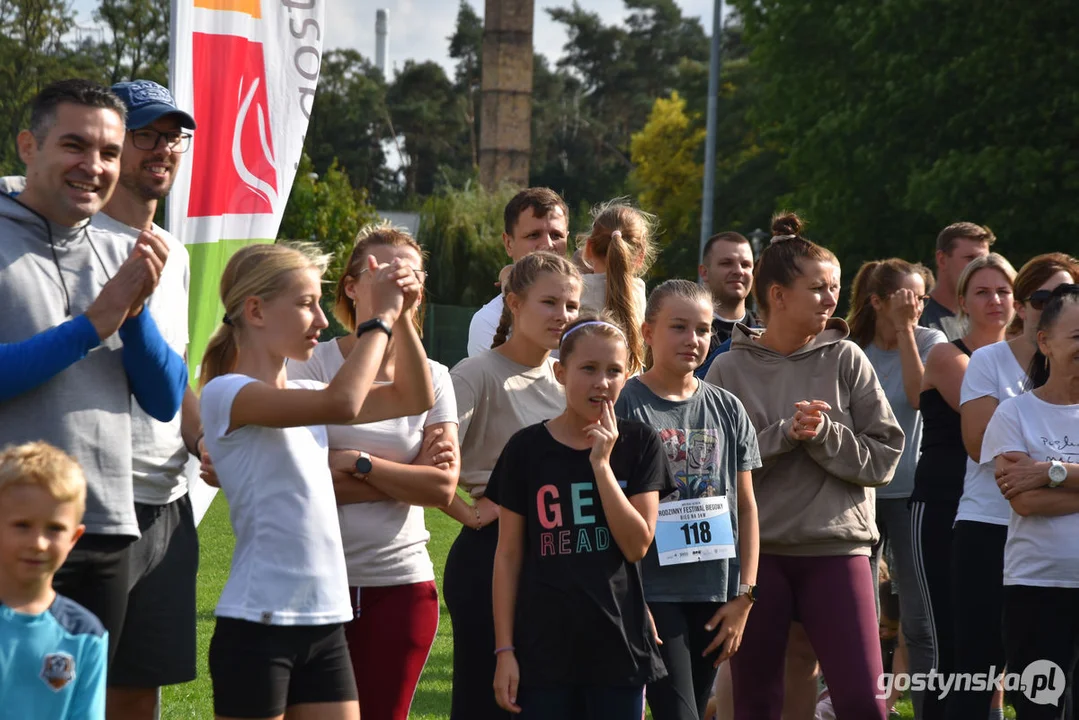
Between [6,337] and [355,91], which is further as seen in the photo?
[355,91]

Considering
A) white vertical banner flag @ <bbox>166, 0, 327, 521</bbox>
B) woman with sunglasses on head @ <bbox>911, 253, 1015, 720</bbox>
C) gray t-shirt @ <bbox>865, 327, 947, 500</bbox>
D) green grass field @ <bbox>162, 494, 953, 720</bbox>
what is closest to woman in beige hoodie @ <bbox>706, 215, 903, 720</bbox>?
woman with sunglasses on head @ <bbox>911, 253, 1015, 720</bbox>

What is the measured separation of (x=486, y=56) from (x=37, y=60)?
23.7 meters

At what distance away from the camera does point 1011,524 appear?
492 cm

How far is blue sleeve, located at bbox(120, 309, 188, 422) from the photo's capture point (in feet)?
11.4

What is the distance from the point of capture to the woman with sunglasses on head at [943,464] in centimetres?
572

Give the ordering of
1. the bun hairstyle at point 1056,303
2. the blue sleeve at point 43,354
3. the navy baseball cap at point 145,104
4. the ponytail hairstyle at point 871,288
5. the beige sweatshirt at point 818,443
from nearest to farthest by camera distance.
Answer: the blue sleeve at point 43,354
the navy baseball cap at point 145,104
the bun hairstyle at point 1056,303
the beige sweatshirt at point 818,443
the ponytail hairstyle at point 871,288

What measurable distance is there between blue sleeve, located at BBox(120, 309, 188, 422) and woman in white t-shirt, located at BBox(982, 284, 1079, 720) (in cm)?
277

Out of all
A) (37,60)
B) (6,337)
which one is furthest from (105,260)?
(37,60)

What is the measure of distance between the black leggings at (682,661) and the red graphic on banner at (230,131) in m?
2.74

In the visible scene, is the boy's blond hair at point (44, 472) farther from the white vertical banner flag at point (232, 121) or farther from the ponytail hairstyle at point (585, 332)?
the white vertical banner flag at point (232, 121)

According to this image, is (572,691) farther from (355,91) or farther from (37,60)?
(355,91)

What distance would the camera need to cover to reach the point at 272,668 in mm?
3398

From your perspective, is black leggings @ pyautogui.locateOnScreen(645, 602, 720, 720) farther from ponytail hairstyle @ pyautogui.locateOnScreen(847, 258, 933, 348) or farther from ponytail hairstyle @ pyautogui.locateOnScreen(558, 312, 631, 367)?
ponytail hairstyle @ pyautogui.locateOnScreen(847, 258, 933, 348)

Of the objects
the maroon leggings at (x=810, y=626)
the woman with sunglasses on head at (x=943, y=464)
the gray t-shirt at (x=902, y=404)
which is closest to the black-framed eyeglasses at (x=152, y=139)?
the maroon leggings at (x=810, y=626)
